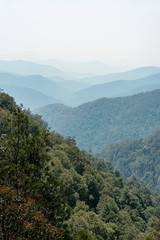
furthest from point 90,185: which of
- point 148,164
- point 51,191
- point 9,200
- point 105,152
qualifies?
point 105,152

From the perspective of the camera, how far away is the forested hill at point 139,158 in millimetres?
161750

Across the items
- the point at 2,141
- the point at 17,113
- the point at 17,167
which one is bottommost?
the point at 17,167

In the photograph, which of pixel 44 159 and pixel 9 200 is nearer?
pixel 9 200

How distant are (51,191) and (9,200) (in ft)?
9.18

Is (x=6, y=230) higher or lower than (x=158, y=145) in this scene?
higher

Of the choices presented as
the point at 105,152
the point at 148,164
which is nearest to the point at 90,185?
the point at 148,164

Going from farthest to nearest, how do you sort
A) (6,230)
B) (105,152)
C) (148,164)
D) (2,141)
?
1. (105,152)
2. (148,164)
3. (2,141)
4. (6,230)

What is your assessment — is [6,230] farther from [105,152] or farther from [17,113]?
[105,152]

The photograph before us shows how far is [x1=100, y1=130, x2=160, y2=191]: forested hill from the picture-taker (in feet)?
531

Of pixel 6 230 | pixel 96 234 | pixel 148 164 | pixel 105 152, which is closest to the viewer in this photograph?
pixel 6 230

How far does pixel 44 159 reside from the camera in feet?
36.0

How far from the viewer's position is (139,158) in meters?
171

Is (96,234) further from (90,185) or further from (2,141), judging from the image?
(2,141)

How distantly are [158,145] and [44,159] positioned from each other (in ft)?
555
